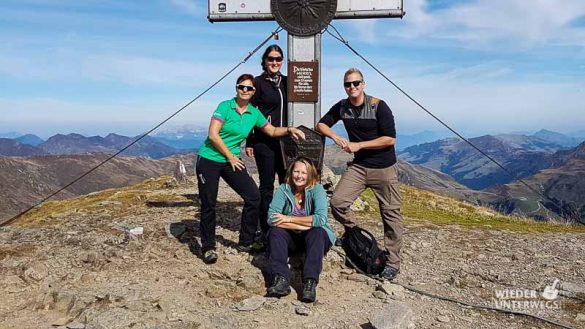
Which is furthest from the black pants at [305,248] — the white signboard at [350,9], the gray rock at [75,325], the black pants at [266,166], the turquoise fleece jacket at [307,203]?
the white signboard at [350,9]

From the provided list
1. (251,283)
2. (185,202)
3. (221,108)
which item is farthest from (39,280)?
(185,202)

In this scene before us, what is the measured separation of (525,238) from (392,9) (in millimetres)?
6731

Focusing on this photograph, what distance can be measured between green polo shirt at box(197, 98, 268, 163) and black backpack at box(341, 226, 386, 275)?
2731 millimetres

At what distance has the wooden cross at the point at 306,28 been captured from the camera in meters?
10.3

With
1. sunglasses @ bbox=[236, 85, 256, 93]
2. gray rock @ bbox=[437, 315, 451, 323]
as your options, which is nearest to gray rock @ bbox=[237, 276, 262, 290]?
gray rock @ bbox=[437, 315, 451, 323]

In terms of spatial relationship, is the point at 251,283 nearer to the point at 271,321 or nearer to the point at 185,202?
the point at 271,321

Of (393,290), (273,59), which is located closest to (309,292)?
(393,290)

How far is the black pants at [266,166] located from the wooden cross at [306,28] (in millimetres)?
1233

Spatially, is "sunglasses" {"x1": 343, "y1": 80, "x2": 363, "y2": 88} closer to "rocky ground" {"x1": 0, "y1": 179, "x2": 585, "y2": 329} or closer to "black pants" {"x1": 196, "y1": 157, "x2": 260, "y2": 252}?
"black pants" {"x1": 196, "y1": 157, "x2": 260, "y2": 252}

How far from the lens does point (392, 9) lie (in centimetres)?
1070

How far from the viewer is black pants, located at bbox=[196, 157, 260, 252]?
858 cm

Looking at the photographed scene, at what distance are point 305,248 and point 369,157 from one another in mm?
2005

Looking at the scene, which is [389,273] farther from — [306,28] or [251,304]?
[306,28]

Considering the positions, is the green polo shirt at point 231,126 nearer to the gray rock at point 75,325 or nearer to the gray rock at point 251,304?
the gray rock at point 251,304
